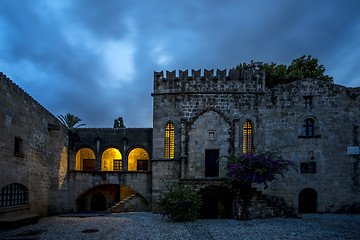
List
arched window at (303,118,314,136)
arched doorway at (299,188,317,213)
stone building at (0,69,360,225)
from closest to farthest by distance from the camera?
stone building at (0,69,360,225) → arched doorway at (299,188,317,213) → arched window at (303,118,314,136)

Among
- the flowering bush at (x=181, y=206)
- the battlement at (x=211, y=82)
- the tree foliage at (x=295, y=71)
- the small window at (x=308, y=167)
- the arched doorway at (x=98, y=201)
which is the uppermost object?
the tree foliage at (x=295, y=71)

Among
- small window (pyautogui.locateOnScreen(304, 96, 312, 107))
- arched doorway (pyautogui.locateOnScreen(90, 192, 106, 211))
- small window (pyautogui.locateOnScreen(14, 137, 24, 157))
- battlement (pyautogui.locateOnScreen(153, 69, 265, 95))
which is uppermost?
battlement (pyautogui.locateOnScreen(153, 69, 265, 95))

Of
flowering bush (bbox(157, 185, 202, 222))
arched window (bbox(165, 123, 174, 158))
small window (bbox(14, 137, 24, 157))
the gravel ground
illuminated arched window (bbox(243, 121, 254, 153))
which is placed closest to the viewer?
the gravel ground

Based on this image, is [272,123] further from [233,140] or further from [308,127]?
[233,140]

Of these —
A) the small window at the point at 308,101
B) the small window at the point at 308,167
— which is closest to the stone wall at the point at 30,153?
the small window at the point at 308,167

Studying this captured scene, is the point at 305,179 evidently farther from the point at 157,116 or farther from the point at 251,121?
the point at 157,116

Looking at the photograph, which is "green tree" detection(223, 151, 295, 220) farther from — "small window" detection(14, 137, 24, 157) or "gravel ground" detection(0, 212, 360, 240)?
"small window" detection(14, 137, 24, 157)

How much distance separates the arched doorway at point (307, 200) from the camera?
15.9 m

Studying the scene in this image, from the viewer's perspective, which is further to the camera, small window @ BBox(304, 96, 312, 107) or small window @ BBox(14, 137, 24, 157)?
small window @ BBox(304, 96, 312, 107)

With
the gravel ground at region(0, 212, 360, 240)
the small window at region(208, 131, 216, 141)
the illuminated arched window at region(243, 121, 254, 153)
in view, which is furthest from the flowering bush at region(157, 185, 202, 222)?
the illuminated arched window at region(243, 121, 254, 153)

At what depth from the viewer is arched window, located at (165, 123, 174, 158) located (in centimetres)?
1711

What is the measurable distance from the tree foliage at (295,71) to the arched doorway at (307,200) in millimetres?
10297

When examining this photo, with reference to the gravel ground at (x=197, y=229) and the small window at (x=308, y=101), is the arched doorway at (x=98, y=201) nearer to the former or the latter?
the gravel ground at (x=197, y=229)

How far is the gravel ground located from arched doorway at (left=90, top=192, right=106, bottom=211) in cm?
940
